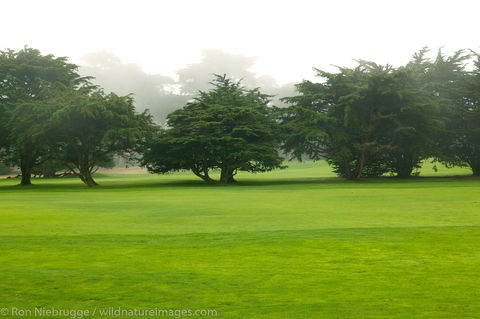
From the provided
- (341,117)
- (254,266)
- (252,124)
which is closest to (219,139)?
(252,124)

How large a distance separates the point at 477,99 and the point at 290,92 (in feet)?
461

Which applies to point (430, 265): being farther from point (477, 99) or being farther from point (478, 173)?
point (478, 173)

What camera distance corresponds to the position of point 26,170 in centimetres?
5162

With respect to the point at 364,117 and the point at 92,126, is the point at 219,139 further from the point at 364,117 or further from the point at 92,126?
the point at 364,117

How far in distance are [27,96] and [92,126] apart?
10912mm

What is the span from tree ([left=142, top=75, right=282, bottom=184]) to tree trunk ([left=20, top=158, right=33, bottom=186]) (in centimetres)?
1493

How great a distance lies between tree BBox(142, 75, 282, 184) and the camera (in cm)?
4438

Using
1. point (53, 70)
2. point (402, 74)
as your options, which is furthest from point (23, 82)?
point (402, 74)

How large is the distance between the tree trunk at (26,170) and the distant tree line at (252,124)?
16cm

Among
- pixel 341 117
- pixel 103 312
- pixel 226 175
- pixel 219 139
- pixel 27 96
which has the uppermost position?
pixel 27 96

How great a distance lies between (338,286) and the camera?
6098 mm

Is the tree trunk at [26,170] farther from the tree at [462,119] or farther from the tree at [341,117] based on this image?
the tree at [462,119]

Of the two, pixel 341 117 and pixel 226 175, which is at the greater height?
pixel 341 117

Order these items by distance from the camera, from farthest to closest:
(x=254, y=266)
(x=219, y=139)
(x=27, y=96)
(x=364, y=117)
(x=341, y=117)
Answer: (x=27, y=96) → (x=341, y=117) → (x=364, y=117) → (x=219, y=139) → (x=254, y=266)
